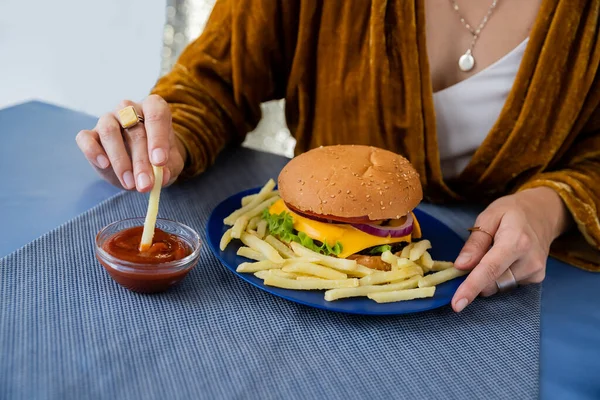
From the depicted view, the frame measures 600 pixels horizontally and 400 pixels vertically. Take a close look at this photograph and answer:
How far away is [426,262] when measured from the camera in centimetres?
133

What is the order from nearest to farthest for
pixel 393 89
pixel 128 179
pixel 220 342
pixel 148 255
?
1. pixel 220 342
2. pixel 148 255
3. pixel 128 179
4. pixel 393 89

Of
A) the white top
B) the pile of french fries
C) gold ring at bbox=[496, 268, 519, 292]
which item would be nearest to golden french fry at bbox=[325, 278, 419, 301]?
the pile of french fries

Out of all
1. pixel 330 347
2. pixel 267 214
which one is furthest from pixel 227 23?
pixel 330 347

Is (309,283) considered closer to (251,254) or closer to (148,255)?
(251,254)

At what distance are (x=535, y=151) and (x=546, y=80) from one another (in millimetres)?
215

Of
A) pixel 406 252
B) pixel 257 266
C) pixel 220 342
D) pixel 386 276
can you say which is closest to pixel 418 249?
pixel 406 252

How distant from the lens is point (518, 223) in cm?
140

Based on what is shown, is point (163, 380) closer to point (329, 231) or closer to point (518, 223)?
point (329, 231)

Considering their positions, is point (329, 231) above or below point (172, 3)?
above

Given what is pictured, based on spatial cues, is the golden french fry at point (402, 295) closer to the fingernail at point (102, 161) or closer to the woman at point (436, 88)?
the woman at point (436, 88)

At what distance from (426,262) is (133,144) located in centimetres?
71

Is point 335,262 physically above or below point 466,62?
below

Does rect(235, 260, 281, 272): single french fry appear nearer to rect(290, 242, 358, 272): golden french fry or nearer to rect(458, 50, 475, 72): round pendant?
rect(290, 242, 358, 272): golden french fry

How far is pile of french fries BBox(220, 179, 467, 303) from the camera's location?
118 centimetres
